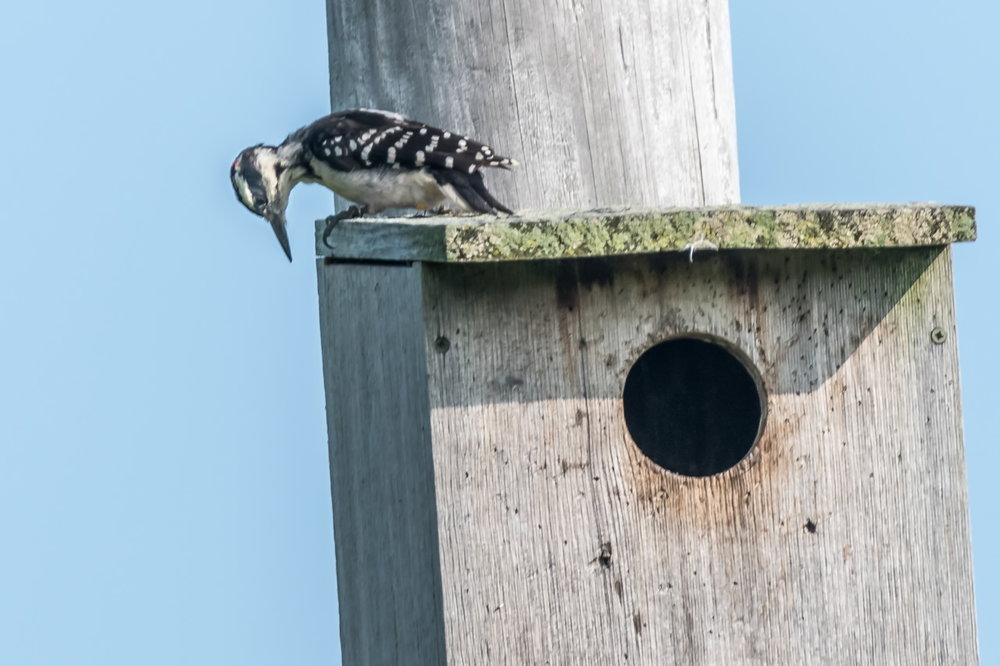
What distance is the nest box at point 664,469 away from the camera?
289 cm

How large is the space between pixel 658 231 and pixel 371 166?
4.60 ft

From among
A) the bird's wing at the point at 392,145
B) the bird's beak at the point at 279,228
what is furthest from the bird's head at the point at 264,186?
the bird's wing at the point at 392,145

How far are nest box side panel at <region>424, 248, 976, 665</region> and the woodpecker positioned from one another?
66cm

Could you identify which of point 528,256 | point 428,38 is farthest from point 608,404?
point 428,38

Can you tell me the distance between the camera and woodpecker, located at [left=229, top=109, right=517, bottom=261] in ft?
11.8

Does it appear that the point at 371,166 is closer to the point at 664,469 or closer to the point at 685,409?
the point at 685,409

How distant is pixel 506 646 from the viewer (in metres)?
2.94

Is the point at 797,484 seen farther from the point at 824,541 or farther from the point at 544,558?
the point at 544,558

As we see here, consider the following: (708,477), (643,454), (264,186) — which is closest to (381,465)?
(643,454)

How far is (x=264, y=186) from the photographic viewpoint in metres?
4.81

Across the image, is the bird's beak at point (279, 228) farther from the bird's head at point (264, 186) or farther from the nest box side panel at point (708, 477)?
the nest box side panel at point (708, 477)

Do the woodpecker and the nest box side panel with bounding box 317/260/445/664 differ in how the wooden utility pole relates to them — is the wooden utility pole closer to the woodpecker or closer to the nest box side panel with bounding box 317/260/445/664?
the nest box side panel with bounding box 317/260/445/664

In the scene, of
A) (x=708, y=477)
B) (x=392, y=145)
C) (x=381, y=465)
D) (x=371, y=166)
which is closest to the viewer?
(x=708, y=477)

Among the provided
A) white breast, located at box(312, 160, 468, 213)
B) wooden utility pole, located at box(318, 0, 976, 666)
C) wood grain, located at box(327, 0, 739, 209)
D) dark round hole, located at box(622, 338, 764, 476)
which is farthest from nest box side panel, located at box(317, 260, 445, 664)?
dark round hole, located at box(622, 338, 764, 476)
